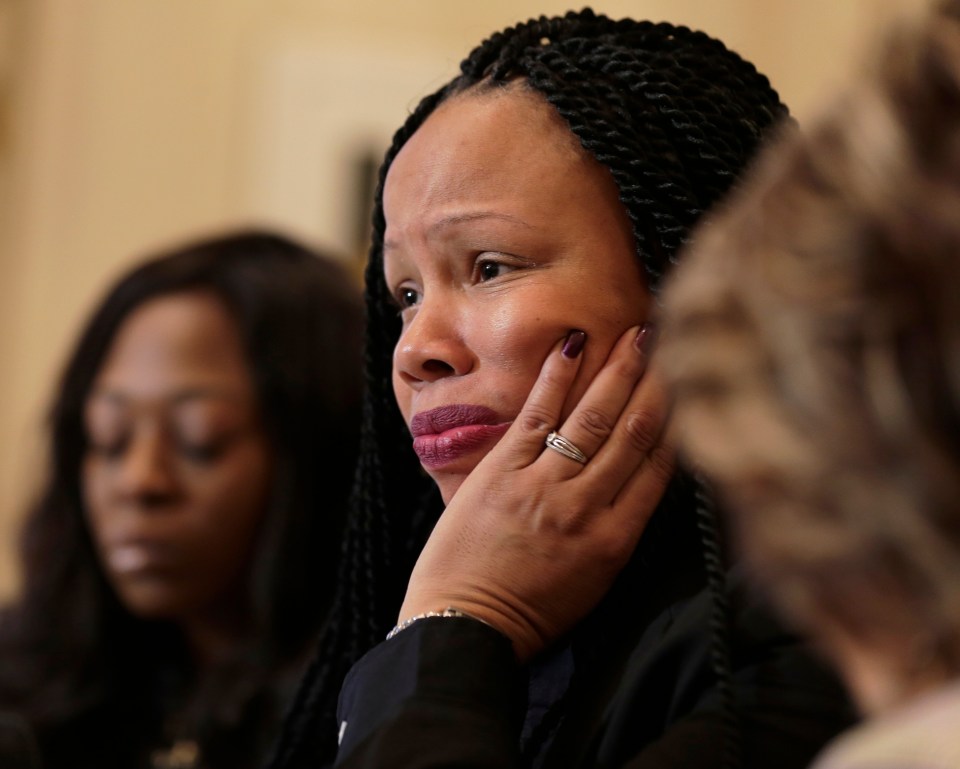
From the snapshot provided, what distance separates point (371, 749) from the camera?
1.00 metres

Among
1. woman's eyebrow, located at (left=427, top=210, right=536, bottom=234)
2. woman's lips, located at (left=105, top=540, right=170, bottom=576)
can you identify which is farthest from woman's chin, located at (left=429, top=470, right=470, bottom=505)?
woman's lips, located at (left=105, top=540, right=170, bottom=576)

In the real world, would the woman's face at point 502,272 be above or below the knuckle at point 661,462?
above

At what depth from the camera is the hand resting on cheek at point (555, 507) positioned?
1.16 meters

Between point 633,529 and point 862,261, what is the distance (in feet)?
1.96

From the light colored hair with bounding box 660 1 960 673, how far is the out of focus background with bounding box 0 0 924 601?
335 cm

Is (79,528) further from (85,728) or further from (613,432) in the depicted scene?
(613,432)

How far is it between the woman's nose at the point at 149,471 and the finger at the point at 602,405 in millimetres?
1182

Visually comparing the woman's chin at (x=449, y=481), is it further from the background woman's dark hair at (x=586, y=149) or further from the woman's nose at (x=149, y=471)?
the woman's nose at (x=149, y=471)

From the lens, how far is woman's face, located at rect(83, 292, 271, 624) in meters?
2.23

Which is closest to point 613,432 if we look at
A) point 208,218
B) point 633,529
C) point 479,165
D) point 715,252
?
point 633,529

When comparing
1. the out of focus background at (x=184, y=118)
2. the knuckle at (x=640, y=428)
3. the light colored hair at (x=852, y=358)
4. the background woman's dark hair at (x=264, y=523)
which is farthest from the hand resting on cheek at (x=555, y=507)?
the out of focus background at (x=184, y=118)

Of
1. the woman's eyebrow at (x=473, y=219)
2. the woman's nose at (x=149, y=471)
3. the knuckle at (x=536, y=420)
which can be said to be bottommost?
the woman's nose at (x=149, y=471)

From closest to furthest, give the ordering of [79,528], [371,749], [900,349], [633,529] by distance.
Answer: [900,349] → [371,749] → [633,529] → [79,528]

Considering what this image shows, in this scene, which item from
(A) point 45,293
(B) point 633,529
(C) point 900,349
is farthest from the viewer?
(A) point 45,293
